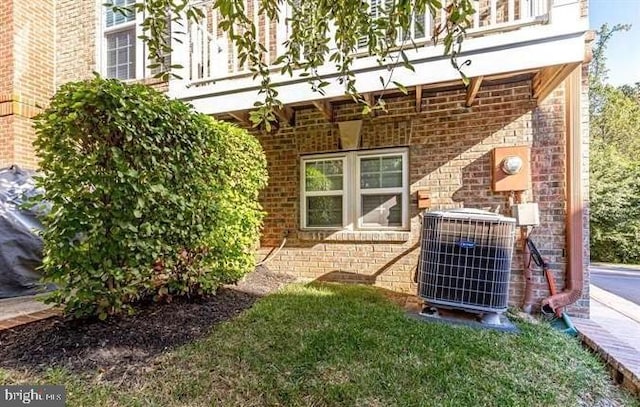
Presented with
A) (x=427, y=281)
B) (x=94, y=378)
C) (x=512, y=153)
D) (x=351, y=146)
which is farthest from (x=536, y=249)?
(x=94, y=378)

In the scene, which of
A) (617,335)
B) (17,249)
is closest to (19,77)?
(17,249)

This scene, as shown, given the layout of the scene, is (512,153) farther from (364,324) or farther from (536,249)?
(364,324)

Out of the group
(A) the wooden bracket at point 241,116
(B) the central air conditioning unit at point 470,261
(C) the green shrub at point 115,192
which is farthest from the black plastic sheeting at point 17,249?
(B) the central air conditioning unit at point 470,261

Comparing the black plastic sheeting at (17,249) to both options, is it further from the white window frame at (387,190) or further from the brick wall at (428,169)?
the white window frame at (387,190)

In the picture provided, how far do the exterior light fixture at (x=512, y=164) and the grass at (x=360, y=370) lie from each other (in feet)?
5.65

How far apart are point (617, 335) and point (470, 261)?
5.23ft

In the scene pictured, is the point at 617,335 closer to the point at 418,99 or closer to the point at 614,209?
the point at 418,99

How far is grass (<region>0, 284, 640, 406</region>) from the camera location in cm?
203

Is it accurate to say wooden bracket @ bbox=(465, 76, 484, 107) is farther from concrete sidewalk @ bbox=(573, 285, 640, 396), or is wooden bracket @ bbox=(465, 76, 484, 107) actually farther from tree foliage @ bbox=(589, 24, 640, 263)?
tree foliage @ bbox=(589, 24, 640, 263)

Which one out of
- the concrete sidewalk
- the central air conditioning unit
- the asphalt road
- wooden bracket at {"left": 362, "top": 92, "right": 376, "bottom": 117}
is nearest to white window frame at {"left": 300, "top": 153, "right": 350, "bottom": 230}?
wooden bracket at {"left": 362, "top": 92, "right": 376, "bottom": 117}

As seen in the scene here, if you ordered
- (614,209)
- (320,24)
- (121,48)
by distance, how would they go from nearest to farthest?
(320,24) → (121,48) → (614,209)

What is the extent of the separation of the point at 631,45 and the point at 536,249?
17.2m

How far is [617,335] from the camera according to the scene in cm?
321

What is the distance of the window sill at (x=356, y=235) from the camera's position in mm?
4484
